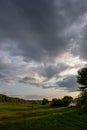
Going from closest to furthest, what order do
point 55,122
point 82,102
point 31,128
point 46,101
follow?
point 31,128, point 55,122, point 82,102, point 46,101

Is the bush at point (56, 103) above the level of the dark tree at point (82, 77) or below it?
below

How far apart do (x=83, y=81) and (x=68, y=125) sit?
38562mm

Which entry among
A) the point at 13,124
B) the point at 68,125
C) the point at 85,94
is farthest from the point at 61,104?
the point at 13,124

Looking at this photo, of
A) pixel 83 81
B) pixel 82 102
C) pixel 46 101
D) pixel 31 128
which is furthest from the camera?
pixel 46 101

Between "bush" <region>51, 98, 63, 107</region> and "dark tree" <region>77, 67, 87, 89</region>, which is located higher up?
"dark tree" <region>77, 67, 87, 89</region>

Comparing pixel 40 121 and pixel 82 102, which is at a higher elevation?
pixel 82 102

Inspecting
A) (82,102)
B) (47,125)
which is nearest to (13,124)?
(47,125)

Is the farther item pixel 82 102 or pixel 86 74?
pixel 86 74

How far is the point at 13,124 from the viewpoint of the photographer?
89.2ft

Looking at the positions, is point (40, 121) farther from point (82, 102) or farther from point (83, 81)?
point (83, 81)

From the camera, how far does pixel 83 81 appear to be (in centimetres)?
6969

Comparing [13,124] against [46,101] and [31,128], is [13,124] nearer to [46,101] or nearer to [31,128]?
[31,128]

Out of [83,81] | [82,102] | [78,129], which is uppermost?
[83,81]

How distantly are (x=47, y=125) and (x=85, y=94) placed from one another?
28.9 m
